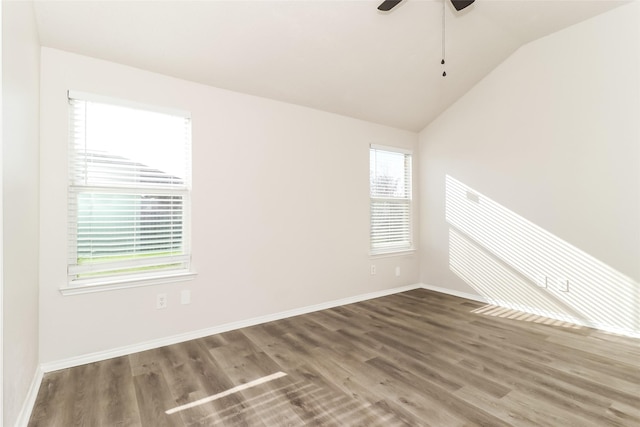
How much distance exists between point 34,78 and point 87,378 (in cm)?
216

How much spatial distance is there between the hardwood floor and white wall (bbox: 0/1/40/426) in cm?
43

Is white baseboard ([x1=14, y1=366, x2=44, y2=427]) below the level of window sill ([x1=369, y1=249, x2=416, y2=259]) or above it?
below

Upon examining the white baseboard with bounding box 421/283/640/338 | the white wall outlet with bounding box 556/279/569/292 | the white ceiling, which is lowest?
the white baseboard with bounding box 421/283/640/338

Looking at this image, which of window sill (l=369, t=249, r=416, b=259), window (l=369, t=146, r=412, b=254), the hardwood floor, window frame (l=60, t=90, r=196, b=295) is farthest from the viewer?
window (l=369, t=146, r=412, b=254)

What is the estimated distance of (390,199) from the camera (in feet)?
15.0

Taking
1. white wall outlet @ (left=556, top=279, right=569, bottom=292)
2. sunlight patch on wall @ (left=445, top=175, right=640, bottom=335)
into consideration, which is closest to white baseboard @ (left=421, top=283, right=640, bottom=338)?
sunlight patch on wall @ (left=445, top=175, right=640, bottom=335)

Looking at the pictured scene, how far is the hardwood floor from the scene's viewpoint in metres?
1.78

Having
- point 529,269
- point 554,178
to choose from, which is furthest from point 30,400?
point 554,178

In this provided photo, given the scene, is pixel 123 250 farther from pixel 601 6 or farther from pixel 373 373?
pixel 601 6

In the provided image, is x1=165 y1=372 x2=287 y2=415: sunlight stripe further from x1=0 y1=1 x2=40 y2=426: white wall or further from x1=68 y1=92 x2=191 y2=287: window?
x1=68 y1=92 x2=191 y2=287: window

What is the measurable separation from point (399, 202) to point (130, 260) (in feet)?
11.9

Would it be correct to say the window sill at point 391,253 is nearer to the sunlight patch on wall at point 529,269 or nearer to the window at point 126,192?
the sunlight patch on wall at point 529,269

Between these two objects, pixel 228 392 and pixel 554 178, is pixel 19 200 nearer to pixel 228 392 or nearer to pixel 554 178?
pixel 228 392

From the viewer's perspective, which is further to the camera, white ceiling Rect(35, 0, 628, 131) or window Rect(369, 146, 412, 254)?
window Rect(369, 146, 412, 254)
